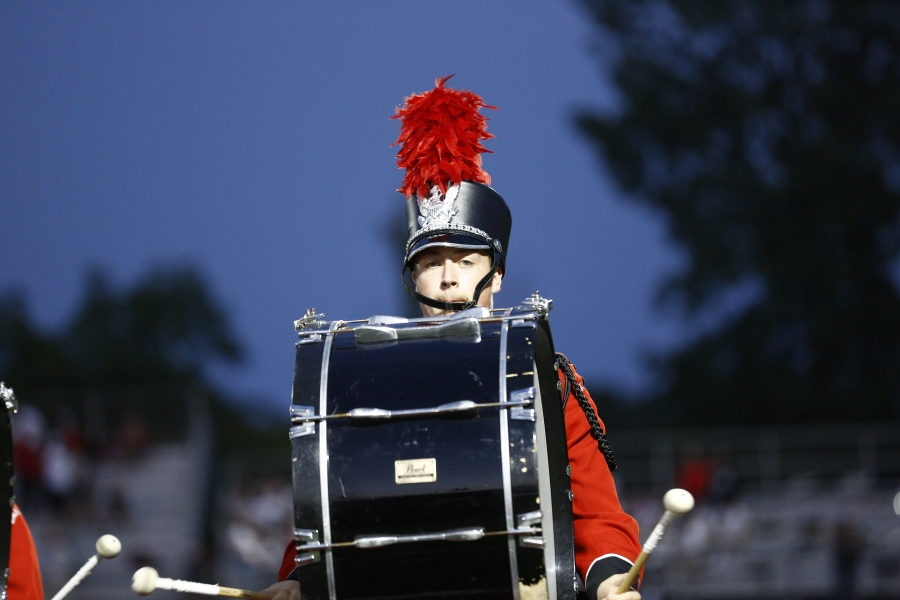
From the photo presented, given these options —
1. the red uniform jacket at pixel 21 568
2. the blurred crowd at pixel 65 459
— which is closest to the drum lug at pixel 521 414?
the red uniform jacket at pixel 21 568

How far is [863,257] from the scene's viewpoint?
21734 millimetres

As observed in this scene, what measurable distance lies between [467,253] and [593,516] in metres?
0.87

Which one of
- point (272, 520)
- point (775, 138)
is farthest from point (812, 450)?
point (775, 138)

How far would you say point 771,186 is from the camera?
22.3 meters

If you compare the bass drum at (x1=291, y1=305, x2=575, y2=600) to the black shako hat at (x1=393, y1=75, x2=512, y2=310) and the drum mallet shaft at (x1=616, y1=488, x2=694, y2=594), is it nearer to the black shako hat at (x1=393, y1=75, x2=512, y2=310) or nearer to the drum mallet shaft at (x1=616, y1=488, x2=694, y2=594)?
the drum mallet shaft at (x1=616, y1=488, x2=694, y2=594)

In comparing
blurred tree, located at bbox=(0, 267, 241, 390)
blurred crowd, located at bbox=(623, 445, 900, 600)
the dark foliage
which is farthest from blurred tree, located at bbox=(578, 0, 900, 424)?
blurred tree, located at bbox=(0, 267, 241, 390)

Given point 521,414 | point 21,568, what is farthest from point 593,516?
point 21,568

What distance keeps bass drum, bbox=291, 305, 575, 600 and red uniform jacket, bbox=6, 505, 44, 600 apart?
1.45m

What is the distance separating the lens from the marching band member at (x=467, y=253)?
11.2 ft

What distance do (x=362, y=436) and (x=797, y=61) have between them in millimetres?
21179

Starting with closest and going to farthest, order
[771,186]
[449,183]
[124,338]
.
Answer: [449,183] < [771,186] < [124,338]

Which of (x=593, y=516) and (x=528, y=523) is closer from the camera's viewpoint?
(x=528, y=523)

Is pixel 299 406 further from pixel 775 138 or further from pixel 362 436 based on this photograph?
pixel 775 138

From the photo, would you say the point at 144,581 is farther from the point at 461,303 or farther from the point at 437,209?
the point at 437,209
